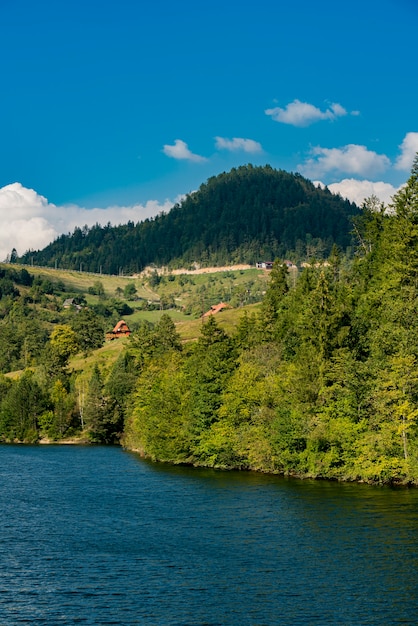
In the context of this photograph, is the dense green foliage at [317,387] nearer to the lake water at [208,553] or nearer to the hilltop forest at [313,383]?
the hilltop forest at [313,383]

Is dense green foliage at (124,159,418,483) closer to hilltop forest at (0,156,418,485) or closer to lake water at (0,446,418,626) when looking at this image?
hilltop forest at (0,156,418,485)

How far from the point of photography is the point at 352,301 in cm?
11819

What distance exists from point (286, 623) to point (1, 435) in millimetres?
137184

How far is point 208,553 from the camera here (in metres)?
53.4

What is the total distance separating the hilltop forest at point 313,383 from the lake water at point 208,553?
5.47m

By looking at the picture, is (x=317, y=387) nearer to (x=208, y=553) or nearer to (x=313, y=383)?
(x=313, y=383)

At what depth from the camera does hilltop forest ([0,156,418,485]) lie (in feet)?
271

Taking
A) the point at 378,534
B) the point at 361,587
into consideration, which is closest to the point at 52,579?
the point at 361,587

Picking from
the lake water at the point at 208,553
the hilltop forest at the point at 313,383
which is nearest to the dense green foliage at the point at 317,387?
the hilltop forest at the point at 313,383

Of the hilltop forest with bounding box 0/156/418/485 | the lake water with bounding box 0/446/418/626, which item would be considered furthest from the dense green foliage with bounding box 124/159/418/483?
the lake water with bounding box 0/446/418/626

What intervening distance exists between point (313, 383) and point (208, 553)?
42.7 metres

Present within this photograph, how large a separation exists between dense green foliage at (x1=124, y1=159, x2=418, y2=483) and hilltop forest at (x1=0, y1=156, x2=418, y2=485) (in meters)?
0.17

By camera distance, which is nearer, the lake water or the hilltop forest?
the lake water

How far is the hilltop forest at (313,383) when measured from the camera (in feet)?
271
